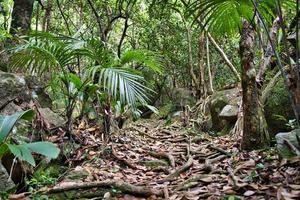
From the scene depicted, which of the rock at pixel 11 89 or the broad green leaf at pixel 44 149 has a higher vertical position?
the rock at pixel 11 89

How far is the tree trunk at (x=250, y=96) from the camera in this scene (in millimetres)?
3965

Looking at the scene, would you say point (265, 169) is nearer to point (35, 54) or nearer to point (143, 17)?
point (35, 54)

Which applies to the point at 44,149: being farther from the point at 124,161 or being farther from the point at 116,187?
Result: the point at 124,161

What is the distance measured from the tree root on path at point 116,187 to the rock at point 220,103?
3895mm

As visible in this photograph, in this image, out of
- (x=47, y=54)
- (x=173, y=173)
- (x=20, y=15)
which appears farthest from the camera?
(x=20, y=15)

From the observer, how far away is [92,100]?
16.9 feet

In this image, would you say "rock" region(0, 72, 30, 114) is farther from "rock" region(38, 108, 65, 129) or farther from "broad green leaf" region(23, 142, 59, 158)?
"broad green leaf" region(23, 142, 59, 158)

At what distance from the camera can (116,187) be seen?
308 centimetres

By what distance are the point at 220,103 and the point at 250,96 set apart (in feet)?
10.2

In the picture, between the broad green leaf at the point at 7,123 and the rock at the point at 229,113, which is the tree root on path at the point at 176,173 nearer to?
the broad green leaf at the point at 7,123

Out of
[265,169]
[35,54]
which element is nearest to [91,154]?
[35,54]

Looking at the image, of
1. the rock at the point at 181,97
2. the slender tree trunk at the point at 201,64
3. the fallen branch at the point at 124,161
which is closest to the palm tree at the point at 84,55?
the fallen branch at the point at 124,161

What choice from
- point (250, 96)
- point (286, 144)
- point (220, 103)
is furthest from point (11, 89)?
point (220, 103)

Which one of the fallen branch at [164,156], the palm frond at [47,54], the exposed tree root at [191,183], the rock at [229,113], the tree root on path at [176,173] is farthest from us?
the rock at [229,113]
